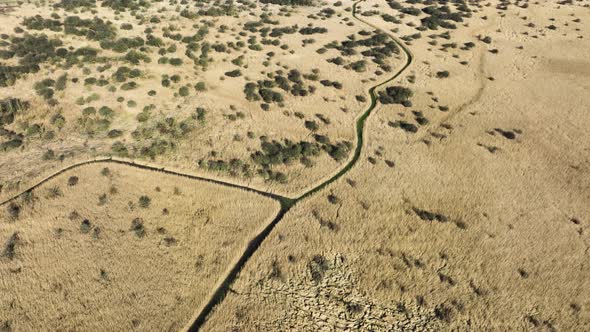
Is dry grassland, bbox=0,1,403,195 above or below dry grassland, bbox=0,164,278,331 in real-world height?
above

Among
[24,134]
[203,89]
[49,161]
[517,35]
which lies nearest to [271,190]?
[203,89]

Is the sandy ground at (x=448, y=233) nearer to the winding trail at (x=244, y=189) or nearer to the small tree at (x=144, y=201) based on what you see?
the winding trail at (x=244, y=189)

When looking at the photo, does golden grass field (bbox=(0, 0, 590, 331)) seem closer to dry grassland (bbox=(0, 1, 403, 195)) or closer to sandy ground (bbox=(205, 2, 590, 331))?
sandy ground (bbox=(205, 2, 590, 331))

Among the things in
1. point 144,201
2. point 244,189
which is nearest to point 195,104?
point 244,189

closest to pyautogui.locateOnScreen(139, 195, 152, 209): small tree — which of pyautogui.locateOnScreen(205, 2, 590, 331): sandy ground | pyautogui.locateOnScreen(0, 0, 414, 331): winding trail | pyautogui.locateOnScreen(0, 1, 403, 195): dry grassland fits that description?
pyautogui.locateOnScreen(0, 0, 414, 331): winding trail

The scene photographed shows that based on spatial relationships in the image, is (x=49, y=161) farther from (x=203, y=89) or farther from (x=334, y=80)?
(x=334, y=80)

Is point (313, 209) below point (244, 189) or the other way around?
below

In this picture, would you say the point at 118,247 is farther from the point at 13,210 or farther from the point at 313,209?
the point at 313,209

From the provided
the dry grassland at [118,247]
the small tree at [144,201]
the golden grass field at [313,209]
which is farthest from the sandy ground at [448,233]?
the small tree at [144,201]
